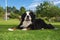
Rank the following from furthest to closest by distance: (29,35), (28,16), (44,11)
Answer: (44,11) < (28,16) < (29,35)

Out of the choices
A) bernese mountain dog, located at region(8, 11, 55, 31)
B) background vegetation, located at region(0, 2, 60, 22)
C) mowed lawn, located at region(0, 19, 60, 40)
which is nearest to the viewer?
mowed lawn, located at region(0, 19, 60, 40)

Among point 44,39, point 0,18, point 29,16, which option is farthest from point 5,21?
point 44,39

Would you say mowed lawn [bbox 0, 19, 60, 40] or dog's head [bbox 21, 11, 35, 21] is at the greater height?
dog's head [bbox 21, 11, 35, 21]

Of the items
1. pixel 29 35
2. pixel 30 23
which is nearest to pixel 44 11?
pixel 30 23

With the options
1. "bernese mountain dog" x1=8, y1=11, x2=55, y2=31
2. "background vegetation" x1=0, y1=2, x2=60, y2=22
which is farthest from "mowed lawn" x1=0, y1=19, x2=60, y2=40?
"background vegetation" x1=0, y1=2, x2=60, y2=22

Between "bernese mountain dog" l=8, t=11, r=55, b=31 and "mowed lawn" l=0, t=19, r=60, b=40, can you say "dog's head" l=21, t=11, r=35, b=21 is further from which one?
"mowed lawn" l=0, t=19, r=60, b=40

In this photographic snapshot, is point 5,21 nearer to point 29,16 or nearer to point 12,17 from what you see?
point 12,17

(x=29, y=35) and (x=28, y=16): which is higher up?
(x=28, y=16)

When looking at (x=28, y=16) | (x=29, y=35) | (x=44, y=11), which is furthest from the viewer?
(x=44, y=11)

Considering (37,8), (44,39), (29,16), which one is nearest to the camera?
(44,39)

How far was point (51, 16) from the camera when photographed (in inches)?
459

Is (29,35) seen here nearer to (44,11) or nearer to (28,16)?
(28,16)

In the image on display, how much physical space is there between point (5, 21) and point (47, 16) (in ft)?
7.75

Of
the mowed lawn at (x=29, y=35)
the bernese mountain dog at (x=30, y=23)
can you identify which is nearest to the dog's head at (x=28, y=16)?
the bernese mountain dog at (x=30, y=23)
